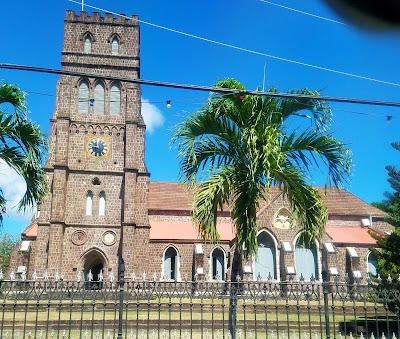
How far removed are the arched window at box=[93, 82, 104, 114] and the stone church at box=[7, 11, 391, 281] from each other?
0.24ft

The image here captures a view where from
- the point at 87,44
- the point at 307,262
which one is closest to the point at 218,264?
the point at 307,262

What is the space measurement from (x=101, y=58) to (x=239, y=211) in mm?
28537

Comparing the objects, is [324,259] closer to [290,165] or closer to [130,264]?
[130,264]

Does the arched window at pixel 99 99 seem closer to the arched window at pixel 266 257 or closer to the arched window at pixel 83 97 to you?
the arched window at pixel 83 97

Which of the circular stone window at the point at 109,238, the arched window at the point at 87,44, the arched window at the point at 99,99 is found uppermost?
the arched window at the point at 87,44

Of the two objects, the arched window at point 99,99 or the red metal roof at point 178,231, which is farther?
the arched window at point 99,99

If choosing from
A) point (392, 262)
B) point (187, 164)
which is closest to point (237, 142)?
point (187, 164)

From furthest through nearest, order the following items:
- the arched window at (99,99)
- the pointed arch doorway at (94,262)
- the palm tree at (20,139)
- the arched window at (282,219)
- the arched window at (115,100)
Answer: the arched window at (115,100) < the arched window at (99,99) < the arched window at (282,219) < the pointed arch doorway at (94,262) < the palm tree at (20,139)

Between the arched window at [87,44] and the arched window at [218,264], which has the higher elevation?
the arched window at [87,44]

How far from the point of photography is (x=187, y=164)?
412 inches

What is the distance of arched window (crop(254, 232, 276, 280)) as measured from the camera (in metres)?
33.2

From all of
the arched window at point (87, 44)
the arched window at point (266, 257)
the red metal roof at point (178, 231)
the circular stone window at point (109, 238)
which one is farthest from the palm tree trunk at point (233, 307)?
the arched window at point (87, 44)

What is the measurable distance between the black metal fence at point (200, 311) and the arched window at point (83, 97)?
17.9 metres

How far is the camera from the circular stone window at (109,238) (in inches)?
1300
